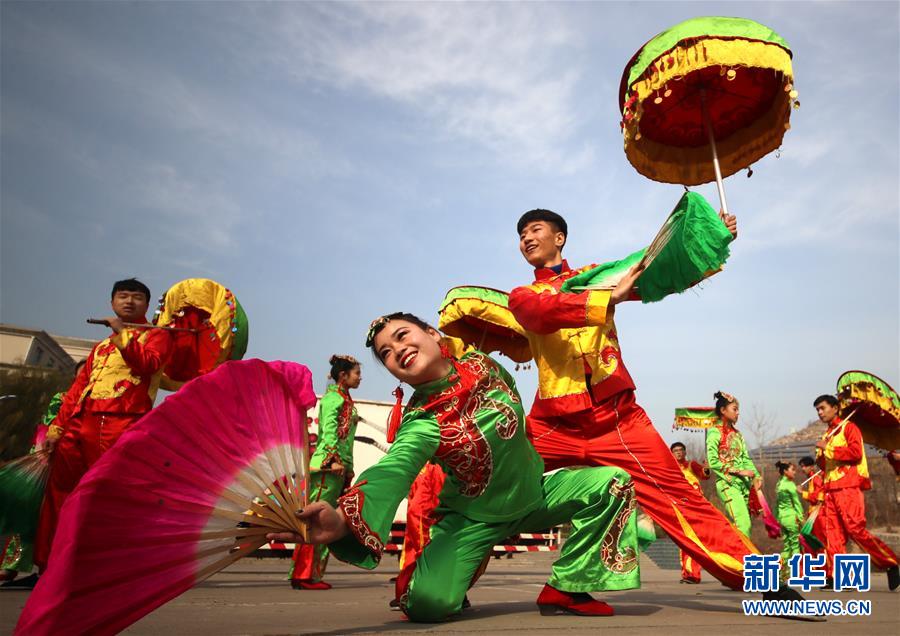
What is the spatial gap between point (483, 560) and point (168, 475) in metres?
1.63

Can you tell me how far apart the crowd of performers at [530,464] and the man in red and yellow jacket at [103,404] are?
0.02 metres

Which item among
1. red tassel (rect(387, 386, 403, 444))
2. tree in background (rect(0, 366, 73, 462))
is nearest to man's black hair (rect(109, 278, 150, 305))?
red tassel (rect(387, 386, 403, 444))

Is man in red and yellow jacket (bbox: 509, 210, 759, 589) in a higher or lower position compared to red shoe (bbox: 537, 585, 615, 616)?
higher

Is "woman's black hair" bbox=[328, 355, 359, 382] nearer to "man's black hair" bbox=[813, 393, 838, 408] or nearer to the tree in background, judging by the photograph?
"man's black hair" bbox=[813, 393, 838, 408]

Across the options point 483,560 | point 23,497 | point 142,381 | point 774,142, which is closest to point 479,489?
point 483,560

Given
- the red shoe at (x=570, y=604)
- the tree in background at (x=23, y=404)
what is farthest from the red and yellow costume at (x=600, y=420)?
the tree in background at (x=23, y=404)

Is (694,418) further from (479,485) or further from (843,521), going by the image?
(479,485)

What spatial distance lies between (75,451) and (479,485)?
3.03 metres

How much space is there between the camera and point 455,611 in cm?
290

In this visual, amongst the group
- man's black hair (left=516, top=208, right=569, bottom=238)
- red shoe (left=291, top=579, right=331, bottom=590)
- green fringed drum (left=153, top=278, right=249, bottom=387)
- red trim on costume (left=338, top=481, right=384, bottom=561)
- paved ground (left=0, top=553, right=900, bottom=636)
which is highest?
man's black hair (left=516, top=208, right=569, bottom=238)

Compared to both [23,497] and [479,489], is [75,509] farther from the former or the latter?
[23,497]

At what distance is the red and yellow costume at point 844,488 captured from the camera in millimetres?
6711

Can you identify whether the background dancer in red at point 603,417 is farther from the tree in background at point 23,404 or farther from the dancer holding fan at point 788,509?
the tree in background at point 23,404

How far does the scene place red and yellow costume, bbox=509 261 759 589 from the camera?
10.4ft
